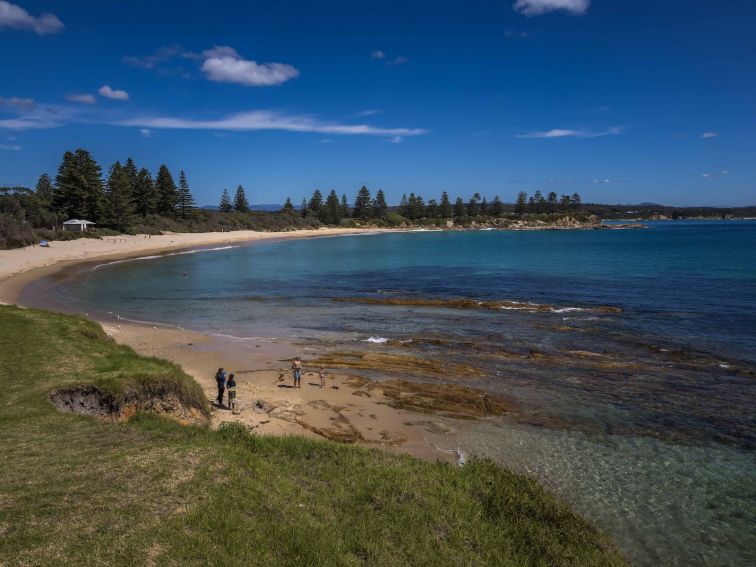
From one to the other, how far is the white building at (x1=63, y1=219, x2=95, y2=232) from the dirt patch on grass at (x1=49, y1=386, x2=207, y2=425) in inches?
3207

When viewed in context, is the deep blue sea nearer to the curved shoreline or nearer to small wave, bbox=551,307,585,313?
small wave, bbox=551,307,585,313

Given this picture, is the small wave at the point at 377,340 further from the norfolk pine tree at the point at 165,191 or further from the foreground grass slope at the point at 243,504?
the norfolk pine tree at the point at 165,191

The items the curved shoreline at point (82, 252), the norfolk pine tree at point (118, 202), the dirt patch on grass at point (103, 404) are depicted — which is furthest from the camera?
the norfolk pine tree at point (118, 202)

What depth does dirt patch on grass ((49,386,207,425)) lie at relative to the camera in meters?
12.8

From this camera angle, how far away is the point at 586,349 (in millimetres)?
24188

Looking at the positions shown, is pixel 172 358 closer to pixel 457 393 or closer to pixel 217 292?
pixel 457 393

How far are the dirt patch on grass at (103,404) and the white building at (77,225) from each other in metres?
81.5

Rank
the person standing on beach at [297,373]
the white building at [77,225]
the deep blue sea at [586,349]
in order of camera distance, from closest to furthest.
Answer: the deep blue sea at [586,349], the person standing on beach at [297,373], the white building at [77,225]

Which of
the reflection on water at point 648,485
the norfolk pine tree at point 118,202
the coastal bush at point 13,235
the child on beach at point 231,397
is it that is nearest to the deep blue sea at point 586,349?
the reflection on water at point 648,485

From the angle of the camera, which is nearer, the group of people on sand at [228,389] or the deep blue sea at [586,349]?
the deep blue sea at [586,349]

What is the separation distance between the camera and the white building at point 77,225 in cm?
8306

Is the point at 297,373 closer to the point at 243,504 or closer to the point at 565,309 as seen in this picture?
the point at 243,504

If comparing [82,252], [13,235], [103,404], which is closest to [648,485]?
[103,404]

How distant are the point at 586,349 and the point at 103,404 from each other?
20.6 meters
